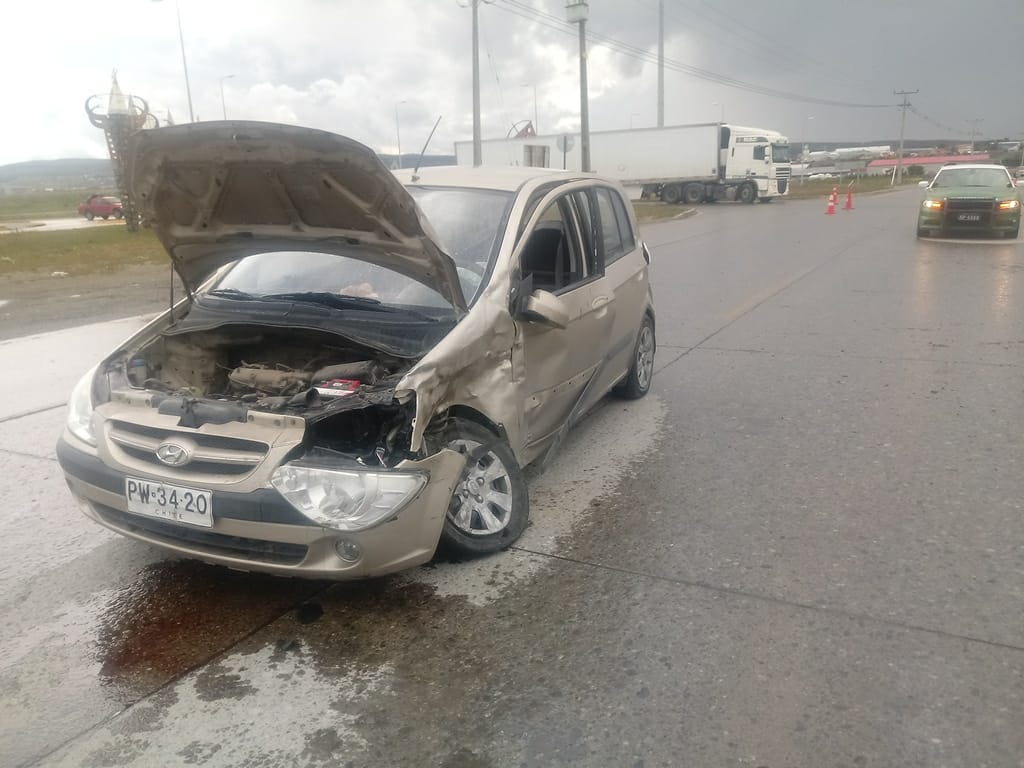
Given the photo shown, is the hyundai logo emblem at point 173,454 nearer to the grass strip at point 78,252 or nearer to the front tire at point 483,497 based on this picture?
the front tire at point 483,497

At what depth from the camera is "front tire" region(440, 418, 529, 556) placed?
380 centimetres

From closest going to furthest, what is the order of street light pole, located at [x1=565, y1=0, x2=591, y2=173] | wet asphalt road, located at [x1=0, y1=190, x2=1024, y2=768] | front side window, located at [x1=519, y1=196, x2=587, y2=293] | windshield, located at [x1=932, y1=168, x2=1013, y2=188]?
wet asphalt road, located at [x1=0, y1=190, x2=1024, y2=768]
front side window, located at [x1=519, y1=196, x2=587, y2=293]
windshield, located at [x1=932, y1=168, x2=1013, y2=188]
street light pole, located at [x1=565, y1=0, x2=591, y2=173]

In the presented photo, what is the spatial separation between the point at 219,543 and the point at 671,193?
41.4 metres

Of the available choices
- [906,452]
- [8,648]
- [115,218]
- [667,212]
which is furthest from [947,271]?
[115,218]

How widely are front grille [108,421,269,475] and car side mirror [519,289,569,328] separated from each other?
1.46 meters

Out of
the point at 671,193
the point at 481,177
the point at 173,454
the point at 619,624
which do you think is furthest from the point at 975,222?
the point at 671,193

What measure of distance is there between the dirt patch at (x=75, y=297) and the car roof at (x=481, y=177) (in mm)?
4499

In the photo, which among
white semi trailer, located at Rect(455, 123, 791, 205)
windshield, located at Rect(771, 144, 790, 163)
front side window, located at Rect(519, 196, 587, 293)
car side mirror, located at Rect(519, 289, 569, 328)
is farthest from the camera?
windshield, located at Rect(771, 144, 790, 163)

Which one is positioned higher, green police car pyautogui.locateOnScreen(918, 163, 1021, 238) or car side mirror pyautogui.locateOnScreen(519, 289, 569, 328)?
car side mirror pyautogui.locateOnScreen(519, 289, 569, 328)

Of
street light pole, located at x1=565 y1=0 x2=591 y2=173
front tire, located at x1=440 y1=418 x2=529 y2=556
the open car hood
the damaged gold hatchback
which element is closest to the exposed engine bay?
the damaged gold hatchback

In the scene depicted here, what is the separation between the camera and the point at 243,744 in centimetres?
276

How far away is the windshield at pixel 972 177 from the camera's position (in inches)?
713

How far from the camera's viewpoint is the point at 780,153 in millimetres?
41125

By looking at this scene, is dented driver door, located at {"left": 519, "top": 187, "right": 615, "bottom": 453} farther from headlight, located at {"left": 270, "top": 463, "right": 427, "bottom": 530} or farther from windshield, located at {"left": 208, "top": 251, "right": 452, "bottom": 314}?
headlight, located at {"left": 270, "top": 463, "right": 427, "bottom": 530}
